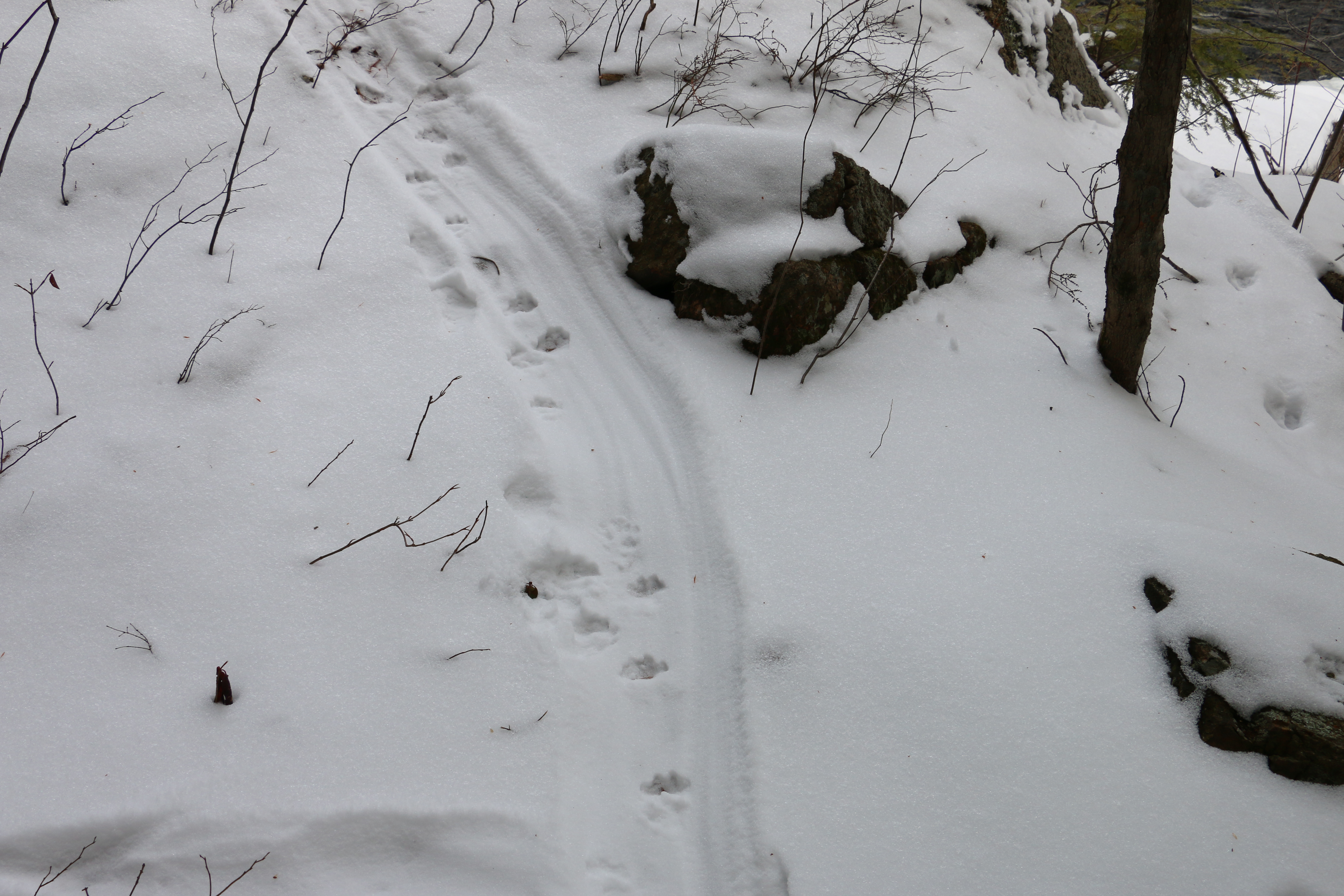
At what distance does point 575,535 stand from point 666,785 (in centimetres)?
88

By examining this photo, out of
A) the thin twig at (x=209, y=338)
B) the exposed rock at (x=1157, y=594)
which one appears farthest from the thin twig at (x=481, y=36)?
the exposed rock at (x=1157, y=594)

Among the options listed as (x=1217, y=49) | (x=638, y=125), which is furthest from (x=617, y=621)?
(x=1217, y=49)

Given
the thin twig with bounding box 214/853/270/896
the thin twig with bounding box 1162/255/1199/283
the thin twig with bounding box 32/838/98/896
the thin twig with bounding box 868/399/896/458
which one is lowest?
the thin twig with bounding box 214/853/270/896

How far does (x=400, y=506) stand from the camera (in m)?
2.54

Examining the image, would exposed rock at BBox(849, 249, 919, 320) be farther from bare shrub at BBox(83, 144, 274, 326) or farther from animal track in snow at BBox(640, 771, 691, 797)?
bare shrub at BBox(83, 144, 274, 326)

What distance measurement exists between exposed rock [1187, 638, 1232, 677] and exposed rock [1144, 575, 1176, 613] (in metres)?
0.14

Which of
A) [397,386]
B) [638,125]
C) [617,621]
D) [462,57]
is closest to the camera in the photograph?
[617,621]

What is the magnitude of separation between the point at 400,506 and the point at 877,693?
64.9 inches

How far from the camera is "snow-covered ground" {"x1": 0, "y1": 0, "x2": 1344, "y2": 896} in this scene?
6.40ft

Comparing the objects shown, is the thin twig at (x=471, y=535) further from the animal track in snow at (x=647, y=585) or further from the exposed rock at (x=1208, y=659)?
the exposed rock at (x=1208, y=659)

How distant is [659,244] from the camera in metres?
3.47

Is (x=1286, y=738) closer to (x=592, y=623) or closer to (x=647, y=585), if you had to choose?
(x=647, y=585)

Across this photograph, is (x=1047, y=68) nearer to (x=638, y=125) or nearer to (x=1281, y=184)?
(x=1281, y=184)

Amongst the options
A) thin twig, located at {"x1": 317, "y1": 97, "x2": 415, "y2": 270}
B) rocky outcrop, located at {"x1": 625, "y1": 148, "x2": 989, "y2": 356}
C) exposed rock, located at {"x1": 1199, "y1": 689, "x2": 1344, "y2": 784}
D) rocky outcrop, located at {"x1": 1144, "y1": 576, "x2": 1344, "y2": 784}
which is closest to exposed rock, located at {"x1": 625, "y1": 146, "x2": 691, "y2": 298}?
rocky outcrop, located at {"x1": 625, "y1": 148, "x2": 989, "y2": 356}
